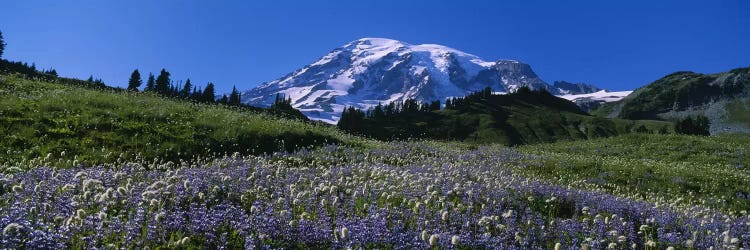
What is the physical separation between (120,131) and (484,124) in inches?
5413

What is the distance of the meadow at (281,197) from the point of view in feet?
21.5

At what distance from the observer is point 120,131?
728 inches

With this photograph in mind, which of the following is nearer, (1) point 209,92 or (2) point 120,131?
(2) point 120,131

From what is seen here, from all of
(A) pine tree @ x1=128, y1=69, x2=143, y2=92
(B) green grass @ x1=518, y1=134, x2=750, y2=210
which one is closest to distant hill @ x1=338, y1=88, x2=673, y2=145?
(A) pine tree @ x1=128, y1=69, x2=143, y2=92

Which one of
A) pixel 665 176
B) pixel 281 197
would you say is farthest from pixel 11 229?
pixel 665 176

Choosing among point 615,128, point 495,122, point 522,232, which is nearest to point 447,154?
point 522,232

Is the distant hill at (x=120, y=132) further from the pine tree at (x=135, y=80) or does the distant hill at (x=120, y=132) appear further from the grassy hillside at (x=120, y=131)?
the pine tree at (x=135, y=80)

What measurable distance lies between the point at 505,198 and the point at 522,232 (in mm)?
2965

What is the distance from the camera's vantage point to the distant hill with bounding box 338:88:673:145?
13462 cm

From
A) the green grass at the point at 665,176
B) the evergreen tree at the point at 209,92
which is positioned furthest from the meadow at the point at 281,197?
the evergreen tree at the point at 209,92

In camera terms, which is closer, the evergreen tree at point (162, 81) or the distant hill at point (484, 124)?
the evergreen tree at point (162, 81)

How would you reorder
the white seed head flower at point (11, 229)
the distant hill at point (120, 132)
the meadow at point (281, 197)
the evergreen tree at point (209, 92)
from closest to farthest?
the white seed head flower at point (11, 229) → the meadow at point (281, 197) → the distant hill at point (120, 132) → the evergreen tree at point (209, 92)

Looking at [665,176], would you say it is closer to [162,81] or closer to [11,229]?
[11,229]

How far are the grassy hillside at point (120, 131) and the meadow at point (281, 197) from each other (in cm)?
8
